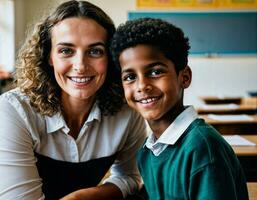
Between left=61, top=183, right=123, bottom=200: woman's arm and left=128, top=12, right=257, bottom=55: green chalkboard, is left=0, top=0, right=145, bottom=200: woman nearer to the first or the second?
left=61, top=183, right=123, bottom=200: woman's arm

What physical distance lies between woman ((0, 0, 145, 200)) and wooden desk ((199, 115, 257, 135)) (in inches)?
61.1

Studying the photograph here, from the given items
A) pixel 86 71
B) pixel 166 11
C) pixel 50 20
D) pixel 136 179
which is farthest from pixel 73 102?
pixel 166 11

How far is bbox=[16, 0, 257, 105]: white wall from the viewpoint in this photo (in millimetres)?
6312

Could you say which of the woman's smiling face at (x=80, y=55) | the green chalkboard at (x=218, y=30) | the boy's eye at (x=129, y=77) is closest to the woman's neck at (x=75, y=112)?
the woman's smiling face at (x=80, y=55)

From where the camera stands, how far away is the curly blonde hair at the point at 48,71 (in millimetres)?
1281

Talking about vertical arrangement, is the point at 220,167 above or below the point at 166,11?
below

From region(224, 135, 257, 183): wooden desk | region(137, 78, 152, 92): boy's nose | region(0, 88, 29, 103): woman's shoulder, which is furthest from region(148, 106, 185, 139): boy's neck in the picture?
region(224, 135, 257, 183): wooden desk

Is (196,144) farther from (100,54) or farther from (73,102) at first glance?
(73,102)

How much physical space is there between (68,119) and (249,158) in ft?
3.79

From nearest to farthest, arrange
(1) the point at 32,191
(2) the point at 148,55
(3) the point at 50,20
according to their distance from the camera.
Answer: (2) the point at 148,55
(1) the point at 32,191
(3) the point at 50,20

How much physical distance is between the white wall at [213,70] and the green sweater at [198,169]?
537cm

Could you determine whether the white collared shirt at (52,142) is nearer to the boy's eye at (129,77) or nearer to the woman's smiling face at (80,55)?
the woman's smiling face at (80,55)

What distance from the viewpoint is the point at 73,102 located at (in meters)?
1.39

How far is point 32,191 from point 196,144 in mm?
619
